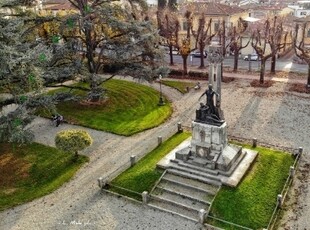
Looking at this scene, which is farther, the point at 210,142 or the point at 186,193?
the point at 210,142

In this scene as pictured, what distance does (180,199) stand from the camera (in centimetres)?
1909

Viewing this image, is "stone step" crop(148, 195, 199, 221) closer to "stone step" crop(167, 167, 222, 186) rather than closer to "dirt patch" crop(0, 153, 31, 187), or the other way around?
"stone step" crop(167, 167, 222, 186)

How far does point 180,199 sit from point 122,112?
13700mm

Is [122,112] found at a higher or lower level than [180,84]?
A: lower

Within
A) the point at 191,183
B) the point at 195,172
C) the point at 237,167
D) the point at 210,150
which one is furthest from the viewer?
the point at 237,167

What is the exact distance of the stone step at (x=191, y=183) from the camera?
63.4ft

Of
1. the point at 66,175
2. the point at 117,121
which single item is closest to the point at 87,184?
the point at 66,175

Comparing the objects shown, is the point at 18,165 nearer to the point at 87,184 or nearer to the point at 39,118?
the point at 87,184

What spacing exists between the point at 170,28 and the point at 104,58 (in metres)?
15.6

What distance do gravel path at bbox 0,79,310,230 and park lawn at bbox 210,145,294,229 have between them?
91 cm

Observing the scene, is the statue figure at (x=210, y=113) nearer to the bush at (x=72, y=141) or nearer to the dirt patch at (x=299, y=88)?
the bush at (x=72, y=141)

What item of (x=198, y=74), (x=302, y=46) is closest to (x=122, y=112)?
(x=198, y=74)

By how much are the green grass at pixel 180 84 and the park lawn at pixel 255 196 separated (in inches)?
637

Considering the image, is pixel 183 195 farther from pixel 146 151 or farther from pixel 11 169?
pixel 11 169
